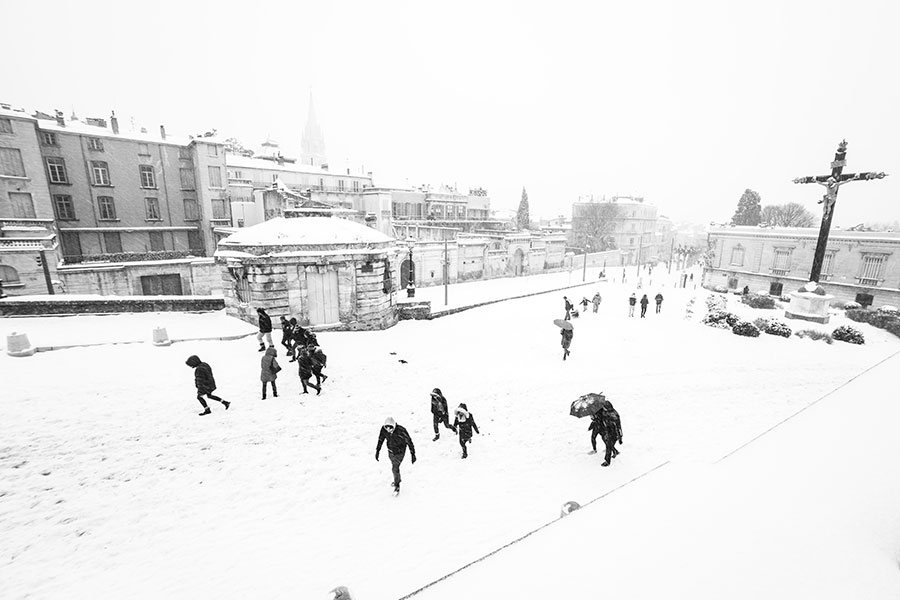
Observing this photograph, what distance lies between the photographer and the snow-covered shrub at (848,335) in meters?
17.3

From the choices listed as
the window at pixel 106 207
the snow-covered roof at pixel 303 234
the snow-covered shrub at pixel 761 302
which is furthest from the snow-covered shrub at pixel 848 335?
the window at pixel 106 207

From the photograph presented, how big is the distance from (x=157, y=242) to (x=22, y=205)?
28.1 feet

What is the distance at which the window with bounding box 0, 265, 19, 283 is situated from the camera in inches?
881

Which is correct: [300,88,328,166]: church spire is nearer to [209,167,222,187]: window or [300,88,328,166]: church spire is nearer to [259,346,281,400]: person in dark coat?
[209,167,222,187]: window

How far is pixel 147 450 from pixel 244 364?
452 cm

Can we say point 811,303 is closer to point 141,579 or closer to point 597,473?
point 597,473

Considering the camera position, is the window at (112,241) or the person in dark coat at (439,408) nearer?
the person in dark coat at (439,408)

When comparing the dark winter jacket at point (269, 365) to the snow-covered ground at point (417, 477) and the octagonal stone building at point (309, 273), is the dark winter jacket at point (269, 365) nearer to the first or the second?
the snow-covered ground at point (417, 477)

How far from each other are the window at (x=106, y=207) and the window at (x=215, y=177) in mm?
7561

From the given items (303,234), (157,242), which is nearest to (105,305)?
(303,234)

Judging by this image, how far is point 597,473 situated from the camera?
8.21m

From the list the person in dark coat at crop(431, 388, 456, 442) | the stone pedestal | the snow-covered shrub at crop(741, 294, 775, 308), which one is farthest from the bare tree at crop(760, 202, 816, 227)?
the person in dark coat at crop(431, 388, 456, 442)

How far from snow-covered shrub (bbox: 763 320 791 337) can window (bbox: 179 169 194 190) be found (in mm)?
44656

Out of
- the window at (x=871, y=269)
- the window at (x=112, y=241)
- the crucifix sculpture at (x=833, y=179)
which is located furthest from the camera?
the window at (x=112, y=241)
